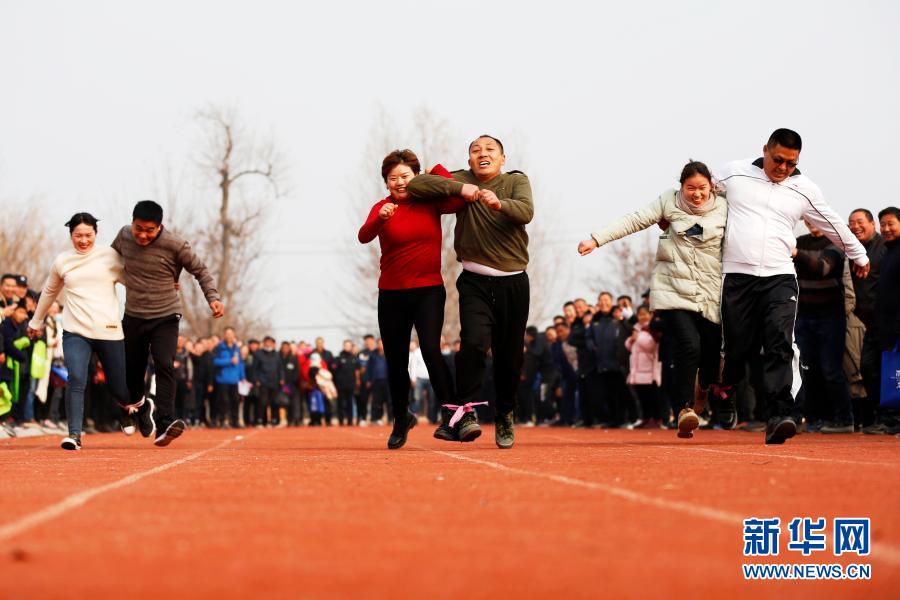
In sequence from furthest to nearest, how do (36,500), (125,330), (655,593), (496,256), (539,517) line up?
(125,330), (496,256), (36,500), (539,517), (655,593)

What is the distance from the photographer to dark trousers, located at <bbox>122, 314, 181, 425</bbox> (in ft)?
39.3

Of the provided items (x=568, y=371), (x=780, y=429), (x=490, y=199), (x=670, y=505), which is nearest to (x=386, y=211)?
(x=490, y=199)

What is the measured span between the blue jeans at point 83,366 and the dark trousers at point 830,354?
294 inches

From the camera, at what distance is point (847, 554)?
4.18 meters

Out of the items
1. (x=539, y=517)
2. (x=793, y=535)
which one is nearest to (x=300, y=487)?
(x=539, y=517)

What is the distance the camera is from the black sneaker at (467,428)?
1027 centimetres

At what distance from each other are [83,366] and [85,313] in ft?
1.57

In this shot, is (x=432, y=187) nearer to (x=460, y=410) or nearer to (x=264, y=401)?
(x=460, y=410)

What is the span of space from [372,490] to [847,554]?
9.15 ft

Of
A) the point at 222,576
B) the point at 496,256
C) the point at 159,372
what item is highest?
the point at 496,256

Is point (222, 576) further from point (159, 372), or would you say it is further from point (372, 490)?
point (159, 372)

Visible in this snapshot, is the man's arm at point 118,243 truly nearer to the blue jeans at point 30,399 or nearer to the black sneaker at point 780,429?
the black sneaker at point 780,429

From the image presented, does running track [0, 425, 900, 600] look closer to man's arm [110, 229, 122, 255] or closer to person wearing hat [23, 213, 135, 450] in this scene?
person wearing hat [23, 213, 135, 450]

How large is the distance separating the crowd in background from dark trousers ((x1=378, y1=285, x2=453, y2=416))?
2404 millimetres
